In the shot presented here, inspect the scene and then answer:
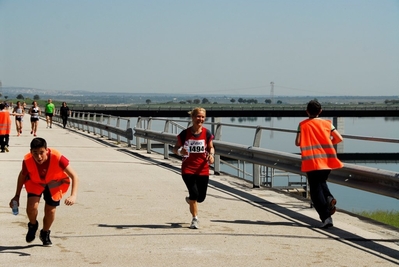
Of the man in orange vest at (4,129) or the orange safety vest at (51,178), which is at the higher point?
the orange safety vest at (51,178)

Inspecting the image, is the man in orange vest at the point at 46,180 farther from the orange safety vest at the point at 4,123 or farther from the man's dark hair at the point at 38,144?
the orange safety vest at the point at 4,123

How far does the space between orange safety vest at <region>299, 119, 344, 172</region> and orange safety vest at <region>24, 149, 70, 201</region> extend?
3.19 metres

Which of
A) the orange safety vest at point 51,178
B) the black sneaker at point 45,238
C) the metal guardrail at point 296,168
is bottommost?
the black sneaker at point 45,238

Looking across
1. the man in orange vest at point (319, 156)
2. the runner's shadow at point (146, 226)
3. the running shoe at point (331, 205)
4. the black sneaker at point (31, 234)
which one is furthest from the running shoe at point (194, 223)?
the black sneaker at point (31, 234)

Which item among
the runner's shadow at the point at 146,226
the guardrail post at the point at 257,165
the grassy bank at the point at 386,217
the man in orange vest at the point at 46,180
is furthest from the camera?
the grassy bank at the point at 386,217

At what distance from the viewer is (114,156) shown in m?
22.8

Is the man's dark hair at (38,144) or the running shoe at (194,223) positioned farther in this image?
the running shoe at (194,223)

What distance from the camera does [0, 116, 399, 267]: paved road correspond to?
7859mm

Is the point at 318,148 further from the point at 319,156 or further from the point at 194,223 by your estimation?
the point at 194,223

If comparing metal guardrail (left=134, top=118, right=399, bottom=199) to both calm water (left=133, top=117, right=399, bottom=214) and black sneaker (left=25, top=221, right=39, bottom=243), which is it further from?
black sneaker (left=25, top=221, right=39, bottom=243)

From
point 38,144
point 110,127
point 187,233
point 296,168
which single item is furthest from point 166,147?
point 38,144

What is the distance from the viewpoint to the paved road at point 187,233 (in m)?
7.86

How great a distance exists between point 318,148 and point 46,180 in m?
3.55

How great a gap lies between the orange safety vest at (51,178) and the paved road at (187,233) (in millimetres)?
623
